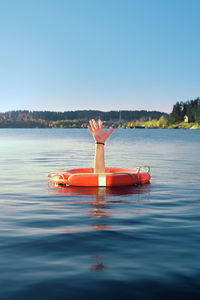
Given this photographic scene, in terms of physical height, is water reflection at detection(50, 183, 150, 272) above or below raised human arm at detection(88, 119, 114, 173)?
below

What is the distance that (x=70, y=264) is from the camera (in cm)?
654

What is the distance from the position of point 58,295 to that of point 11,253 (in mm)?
2071

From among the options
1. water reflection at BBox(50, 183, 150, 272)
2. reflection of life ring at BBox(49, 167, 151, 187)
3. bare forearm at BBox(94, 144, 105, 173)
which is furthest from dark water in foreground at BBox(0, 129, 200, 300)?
bare forearm at BBox(94, 144, 105, 173)

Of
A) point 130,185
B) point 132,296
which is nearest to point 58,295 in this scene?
point 132,296

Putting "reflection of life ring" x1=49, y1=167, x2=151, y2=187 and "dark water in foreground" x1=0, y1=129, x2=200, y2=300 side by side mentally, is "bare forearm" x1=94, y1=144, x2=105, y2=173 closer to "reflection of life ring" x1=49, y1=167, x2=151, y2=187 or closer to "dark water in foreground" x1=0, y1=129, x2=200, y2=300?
"reflection of life ring" x1=49, y1=167, x2=151, y2=187

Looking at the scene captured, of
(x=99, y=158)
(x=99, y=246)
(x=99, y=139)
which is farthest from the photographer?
(x=99, y=158)

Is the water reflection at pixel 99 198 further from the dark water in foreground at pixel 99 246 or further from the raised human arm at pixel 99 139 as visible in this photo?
the raised human arm at pixel 99 139

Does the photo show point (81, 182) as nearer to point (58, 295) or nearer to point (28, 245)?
point (28, 245)

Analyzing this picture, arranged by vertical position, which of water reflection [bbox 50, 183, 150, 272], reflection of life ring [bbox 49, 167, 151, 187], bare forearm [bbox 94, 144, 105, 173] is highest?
bare forearm [bbox 94, 144, 105, 173]

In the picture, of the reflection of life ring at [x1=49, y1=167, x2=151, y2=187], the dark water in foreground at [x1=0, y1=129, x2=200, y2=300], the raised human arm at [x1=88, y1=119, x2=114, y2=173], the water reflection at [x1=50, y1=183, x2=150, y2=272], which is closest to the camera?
the dark water in foreground at [x1=0, y1=129, x2=200, y2=300]

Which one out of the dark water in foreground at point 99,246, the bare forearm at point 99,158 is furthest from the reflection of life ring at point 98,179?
the dark water in foreground at point 99,246

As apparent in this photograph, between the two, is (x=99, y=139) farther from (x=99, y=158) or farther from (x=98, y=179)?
(x=98, y=179)

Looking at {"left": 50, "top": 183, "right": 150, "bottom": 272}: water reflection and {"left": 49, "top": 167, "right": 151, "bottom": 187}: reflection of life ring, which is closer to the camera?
{"left": 50, "top": 183, "right": 150, "bottom": 272}: water reflection

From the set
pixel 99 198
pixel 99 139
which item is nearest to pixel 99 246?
pixel 99 198
